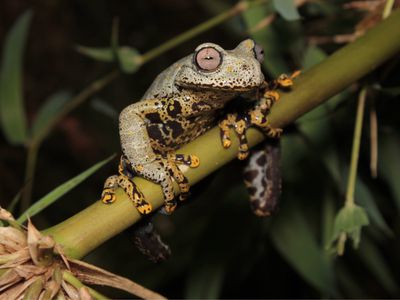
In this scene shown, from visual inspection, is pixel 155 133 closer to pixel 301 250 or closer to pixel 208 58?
pixel 208 58

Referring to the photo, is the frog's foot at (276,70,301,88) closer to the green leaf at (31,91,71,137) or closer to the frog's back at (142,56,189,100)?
the frog's back at (142,56,189,100)

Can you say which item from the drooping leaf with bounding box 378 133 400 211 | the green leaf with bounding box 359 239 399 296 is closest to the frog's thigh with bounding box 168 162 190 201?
the drooping leaf with bounding box 378 133 400 211

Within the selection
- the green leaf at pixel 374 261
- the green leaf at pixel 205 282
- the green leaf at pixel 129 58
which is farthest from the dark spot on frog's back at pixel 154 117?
the green leaf at pixel 374 261

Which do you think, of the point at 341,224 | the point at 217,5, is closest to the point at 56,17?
the point at 217,5

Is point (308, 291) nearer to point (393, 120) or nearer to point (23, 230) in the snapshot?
point (393, 120)

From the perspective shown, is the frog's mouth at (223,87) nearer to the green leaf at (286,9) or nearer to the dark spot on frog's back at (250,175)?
the green leaf at (286,9)

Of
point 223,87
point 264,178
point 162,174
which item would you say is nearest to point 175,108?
point 223,87

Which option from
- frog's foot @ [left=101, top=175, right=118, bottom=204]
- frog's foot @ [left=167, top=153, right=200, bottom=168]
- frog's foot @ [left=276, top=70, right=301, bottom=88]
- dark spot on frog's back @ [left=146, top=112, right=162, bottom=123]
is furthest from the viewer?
dark spot on frog's back @ [left=146, top=112, right=162, bottom=123]
